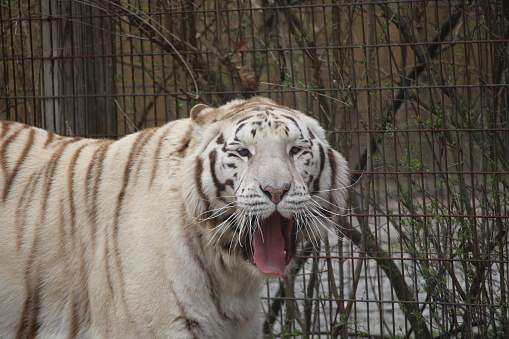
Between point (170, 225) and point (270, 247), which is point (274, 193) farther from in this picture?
point (170, 225)

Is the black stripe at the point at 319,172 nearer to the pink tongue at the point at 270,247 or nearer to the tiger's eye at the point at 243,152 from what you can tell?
the pink tongue at the point at 270,247

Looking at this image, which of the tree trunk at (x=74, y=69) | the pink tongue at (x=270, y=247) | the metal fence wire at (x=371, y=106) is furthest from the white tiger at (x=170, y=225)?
the tree trunk at (x=74, y=69)

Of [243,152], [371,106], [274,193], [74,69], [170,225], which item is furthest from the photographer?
[74,69]

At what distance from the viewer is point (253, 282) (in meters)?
2.72

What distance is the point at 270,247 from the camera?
8.27ft

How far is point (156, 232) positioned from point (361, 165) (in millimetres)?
2294

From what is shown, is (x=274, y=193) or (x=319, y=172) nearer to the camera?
(x=274, y=193)

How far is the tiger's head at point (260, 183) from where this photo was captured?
7.78ft

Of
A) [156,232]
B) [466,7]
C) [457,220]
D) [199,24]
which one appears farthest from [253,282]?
[199,24]

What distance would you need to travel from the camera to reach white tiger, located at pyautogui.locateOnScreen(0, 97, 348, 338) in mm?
2496

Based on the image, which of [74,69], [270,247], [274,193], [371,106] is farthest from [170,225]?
[74,69]

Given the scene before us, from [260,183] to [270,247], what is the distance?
0.29m

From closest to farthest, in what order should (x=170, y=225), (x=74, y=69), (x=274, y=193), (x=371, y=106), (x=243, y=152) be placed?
(x=274, y=193), (x=243, y=152), (x=170, y=225), (x=371, y=106), (x=74, y=69)

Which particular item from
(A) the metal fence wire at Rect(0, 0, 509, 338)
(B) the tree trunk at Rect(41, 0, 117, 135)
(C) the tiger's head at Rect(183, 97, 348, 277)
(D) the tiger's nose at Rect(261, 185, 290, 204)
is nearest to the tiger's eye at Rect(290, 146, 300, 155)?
(C) the tiger's head at Rect(183, 97, 348, 277)
